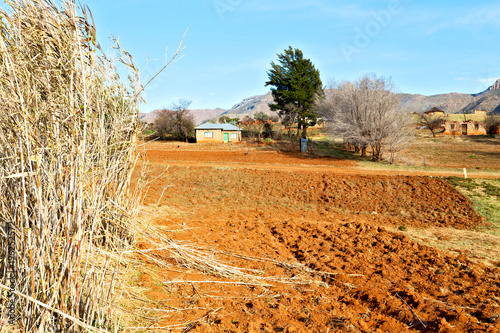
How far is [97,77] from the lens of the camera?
11.6 feet

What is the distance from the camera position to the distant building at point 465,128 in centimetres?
4303

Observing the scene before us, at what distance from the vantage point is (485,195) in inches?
432

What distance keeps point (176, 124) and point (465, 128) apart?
1563 inches

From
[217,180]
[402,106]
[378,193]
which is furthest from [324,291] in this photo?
[402,106]

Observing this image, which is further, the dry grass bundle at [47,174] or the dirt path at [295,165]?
the dirt path at [295,165]

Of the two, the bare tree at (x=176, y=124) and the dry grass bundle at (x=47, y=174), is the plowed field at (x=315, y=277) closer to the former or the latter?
the dry grass bundle at (x=47, y=174)

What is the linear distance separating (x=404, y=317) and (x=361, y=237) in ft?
9.66

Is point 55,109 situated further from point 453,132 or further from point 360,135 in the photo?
point 453,132

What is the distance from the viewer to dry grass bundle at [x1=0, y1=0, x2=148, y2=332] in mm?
2547

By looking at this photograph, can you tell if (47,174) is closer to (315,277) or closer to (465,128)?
(315,277)

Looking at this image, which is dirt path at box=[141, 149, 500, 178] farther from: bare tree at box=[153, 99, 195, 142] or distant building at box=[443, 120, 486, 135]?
distant building at box=[443, 120, 486, 135]

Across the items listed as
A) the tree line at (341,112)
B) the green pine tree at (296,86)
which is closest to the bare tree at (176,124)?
the tree line at (341,112)

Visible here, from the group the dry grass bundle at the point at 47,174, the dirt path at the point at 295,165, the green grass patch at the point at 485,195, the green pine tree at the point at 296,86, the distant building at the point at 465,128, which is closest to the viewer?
the dry grass bundle at the point at 47,174

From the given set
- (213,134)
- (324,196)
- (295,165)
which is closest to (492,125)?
(213,134)
